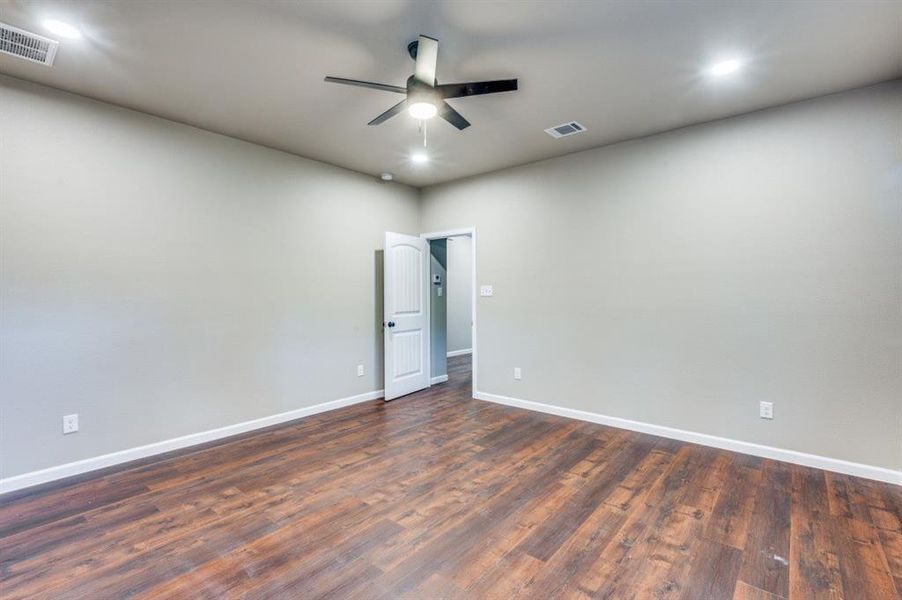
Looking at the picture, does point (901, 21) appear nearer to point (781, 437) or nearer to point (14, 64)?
point (781, 437)

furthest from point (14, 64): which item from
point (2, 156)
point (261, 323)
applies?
point (261, 323)

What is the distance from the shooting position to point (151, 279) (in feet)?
10.9

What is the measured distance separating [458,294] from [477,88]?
6301 millimetres

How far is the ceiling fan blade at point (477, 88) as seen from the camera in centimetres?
230

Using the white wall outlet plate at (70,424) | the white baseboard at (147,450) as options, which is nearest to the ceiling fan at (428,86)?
the white wall outlet plate at (70,424)

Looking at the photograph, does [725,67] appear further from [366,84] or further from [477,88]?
[366,84]

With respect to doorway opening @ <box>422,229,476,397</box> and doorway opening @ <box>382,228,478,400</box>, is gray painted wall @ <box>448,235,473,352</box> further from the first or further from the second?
doorway opening @ <box>382,228,478,400</box>

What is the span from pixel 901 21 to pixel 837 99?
88 cm

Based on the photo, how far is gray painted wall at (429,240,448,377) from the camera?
5785 millimetres

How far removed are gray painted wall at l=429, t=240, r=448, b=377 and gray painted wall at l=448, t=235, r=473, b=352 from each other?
219 cm

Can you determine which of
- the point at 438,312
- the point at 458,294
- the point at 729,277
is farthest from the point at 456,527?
the point at 458,294

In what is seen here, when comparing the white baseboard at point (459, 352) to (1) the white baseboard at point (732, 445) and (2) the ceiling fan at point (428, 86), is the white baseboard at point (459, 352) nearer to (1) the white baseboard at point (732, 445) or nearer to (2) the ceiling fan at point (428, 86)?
(1) the white baseboard at point (732, 445)

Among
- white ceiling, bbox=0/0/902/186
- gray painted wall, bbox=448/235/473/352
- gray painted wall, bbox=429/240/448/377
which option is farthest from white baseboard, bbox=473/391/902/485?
gray painted wall, bbox=448/235/473/352

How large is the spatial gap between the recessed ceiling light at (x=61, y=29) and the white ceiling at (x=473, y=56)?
43mm
